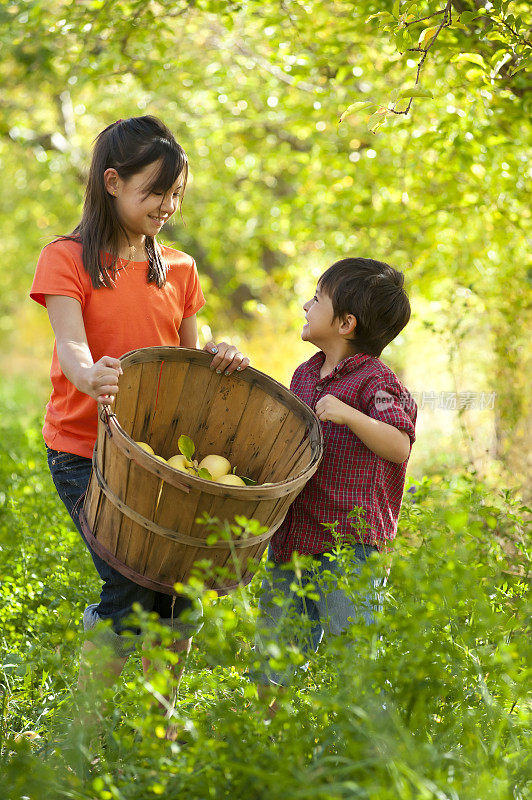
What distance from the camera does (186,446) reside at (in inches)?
91.5

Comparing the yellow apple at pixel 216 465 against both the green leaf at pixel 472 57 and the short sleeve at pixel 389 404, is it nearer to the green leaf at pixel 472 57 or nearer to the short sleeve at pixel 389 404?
the short sleeve at pixel 389 404

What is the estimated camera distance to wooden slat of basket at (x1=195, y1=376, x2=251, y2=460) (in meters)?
2.42

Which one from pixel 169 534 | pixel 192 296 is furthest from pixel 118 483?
pixel 192 296

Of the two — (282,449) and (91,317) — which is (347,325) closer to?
(282,449)

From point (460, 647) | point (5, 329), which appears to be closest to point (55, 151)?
point (460, 647)

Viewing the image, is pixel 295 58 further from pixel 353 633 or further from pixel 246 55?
pixel 353 633

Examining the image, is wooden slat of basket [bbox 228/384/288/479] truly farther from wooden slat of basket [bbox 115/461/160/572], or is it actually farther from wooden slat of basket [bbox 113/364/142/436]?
wooden slat of basket [bbox 115/461/160/572]

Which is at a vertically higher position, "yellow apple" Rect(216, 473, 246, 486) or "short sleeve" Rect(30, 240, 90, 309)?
"short sleeve" Rect(30, 240, 90, 309)

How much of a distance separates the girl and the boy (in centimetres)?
29

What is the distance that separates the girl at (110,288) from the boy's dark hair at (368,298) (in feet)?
1.19

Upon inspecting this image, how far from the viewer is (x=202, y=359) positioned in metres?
2.35

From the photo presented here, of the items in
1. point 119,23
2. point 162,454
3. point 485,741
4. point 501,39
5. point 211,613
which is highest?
point 501,39

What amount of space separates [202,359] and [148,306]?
246 millimetres

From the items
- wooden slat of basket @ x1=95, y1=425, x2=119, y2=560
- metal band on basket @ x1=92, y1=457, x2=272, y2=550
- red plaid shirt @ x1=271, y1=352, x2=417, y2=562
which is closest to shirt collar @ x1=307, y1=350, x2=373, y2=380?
red plaid shirt @ x1=271, y1=352, x2=417, y2=562
